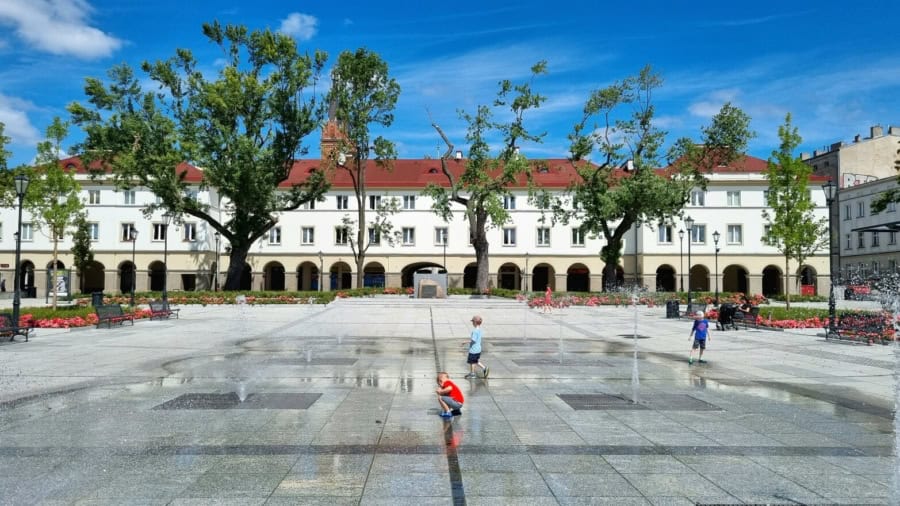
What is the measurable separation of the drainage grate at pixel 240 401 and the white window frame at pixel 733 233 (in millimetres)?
55017

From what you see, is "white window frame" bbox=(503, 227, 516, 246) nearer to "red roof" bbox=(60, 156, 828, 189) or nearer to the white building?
the white building

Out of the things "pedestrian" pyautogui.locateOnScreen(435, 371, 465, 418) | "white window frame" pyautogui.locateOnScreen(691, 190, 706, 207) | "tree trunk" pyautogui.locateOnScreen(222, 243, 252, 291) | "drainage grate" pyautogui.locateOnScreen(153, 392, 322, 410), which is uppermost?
"white window frame" pyautogui.locateOnScreen(691, 190, 706, 207)

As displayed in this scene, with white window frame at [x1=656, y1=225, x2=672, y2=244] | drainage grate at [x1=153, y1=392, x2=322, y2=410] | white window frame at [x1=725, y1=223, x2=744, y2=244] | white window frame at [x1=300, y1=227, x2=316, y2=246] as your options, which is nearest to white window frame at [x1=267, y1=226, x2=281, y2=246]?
white window frame at [x1=300, y1=227, x2=316, y2=246]

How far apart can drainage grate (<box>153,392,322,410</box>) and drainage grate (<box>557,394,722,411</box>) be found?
4.10m

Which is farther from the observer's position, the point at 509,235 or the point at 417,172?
the point at 417,172

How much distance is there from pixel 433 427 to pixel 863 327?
54.8 feet

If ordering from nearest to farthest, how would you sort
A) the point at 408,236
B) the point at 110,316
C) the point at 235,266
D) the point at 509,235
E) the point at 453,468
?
the point at 453,468, the point at 110,316, the point at 235,266, the point at 509,235, the point at 408,236

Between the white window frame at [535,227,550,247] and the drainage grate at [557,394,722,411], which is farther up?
the white window frame at [535,227,550,247]

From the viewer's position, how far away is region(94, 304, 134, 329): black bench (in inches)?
870

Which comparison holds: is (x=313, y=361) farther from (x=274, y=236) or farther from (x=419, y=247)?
(x=274, y=236)

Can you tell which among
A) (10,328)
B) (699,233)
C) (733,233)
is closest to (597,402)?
(10,328)

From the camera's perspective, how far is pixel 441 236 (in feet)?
192

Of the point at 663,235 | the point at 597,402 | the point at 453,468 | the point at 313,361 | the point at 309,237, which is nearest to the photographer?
the point at 453,468

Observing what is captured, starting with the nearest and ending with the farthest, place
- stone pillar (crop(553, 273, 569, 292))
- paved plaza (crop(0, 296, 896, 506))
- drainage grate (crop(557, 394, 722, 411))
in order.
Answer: paved plaza (crop(0, 296, 896, 506))
drainage grate (crop(557, 394, 722, 411))
stone pillar (crop(553, 273, 569, 292))
